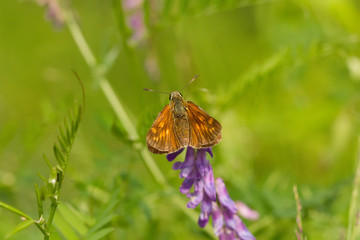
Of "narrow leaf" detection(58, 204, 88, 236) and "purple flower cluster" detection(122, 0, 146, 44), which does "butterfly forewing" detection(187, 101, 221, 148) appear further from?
"purple flower cluster" detection(122, 0, 146, 44)

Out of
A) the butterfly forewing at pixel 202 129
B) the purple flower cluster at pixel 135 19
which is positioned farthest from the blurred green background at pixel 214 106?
the butterfly forewing at pixel 202 129

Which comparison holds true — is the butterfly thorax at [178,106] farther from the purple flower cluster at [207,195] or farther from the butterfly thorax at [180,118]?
the purple flower cluster at [207,195]

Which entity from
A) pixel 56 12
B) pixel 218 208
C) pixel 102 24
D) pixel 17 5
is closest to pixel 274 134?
pixel 56 12

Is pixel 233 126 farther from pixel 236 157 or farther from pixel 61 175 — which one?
pixel 61 175

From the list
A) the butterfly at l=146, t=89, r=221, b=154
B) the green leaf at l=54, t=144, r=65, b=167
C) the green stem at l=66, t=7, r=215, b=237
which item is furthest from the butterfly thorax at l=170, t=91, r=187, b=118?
the green leaf at l=54, t=144, r=65, b=167

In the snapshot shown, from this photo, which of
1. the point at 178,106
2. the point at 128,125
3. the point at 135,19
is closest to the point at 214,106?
the point at 128,125

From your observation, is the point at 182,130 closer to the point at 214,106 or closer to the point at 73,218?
the point at 73,218
